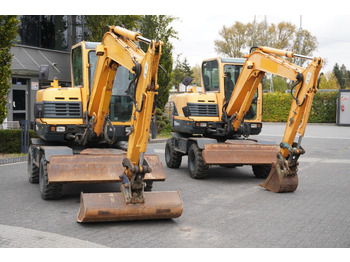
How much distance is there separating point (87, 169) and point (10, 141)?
795cm

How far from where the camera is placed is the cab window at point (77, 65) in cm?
1023

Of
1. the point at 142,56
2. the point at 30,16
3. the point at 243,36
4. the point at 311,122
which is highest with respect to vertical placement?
the point at 243,36

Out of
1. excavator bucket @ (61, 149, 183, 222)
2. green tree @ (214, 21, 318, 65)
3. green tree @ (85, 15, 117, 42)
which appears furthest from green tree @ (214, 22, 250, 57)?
excavator bucket @ (61, 149, 183, 222)

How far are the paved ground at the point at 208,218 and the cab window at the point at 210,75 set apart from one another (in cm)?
248

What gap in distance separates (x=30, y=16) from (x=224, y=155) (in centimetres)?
1614

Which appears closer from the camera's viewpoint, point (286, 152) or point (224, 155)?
point (286, 152)

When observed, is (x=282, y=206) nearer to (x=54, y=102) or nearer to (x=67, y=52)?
(x=54, y=102)

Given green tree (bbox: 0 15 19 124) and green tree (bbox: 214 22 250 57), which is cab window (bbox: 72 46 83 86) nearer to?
green tree (bbox: 0 15 19 124)

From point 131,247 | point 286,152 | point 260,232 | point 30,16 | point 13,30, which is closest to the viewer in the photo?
point 131,247

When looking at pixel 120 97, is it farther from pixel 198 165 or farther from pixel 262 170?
pixel 262 170

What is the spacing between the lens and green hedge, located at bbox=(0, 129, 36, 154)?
50.7ft

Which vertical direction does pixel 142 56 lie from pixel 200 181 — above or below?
above

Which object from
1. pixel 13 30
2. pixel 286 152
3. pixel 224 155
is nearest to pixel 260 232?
pixel 286 152

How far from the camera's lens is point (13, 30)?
1518 centimetres
